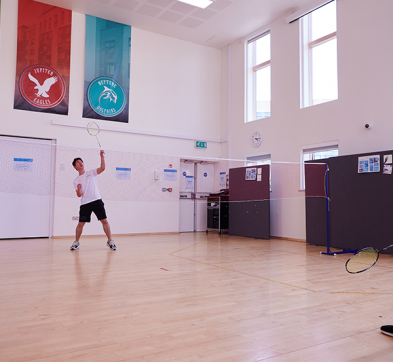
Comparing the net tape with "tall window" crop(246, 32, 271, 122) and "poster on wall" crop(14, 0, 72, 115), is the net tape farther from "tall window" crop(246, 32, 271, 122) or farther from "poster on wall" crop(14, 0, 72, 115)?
"tall window" crop(246, 32, 271, 122)

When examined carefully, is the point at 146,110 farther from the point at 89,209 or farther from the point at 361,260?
the point at 361,260

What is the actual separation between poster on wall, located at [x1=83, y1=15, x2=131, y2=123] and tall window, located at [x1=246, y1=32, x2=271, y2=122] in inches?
129

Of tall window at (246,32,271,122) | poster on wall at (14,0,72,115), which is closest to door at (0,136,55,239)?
poster on wall at (14,0,72,115)

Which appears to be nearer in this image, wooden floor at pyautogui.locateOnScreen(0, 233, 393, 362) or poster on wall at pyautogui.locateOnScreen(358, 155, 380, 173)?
wooden floor at pyautogui.locateOnScreen(0, 233, 393, 362)

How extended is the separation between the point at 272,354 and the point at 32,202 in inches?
291

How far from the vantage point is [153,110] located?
31.5 feet

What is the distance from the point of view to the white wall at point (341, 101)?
6441 mm

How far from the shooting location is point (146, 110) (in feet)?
31.1

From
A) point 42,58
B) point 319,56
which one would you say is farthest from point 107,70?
point 319,56

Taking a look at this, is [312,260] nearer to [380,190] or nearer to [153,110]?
[380,190]

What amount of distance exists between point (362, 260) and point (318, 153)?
17.1ft

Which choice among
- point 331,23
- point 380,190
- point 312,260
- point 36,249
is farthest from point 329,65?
point 36,249

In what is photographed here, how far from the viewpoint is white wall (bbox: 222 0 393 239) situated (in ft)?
21.1

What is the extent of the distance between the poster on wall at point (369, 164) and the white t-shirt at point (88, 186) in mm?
4580
